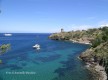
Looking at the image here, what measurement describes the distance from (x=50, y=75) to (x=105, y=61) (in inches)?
904

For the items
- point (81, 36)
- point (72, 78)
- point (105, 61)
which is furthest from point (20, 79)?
point (81, 36)

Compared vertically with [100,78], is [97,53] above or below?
above

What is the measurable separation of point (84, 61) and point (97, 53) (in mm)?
6761

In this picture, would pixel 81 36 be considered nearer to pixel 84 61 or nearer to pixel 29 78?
pixel 84 61

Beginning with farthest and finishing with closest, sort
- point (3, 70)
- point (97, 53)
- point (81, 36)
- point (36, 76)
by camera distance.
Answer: point (81, 36) < point (97, 53) < point (3, 70) < point (36, 76)

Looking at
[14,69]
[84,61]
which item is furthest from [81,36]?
[14,69]

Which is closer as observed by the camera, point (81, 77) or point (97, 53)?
point (81, 77)

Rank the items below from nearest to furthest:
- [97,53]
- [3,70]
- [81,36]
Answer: [3,70] < [97,53] < [81,36]

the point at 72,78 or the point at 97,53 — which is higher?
the point at 97,53

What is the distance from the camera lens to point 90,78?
5556 cm

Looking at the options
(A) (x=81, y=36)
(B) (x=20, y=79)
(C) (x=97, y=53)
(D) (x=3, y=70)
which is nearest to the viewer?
(B) (x=20, y=79)

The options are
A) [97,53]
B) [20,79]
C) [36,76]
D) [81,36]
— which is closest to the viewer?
[20,79]

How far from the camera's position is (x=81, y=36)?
7854 inches

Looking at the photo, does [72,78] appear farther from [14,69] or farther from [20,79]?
[14,69]
